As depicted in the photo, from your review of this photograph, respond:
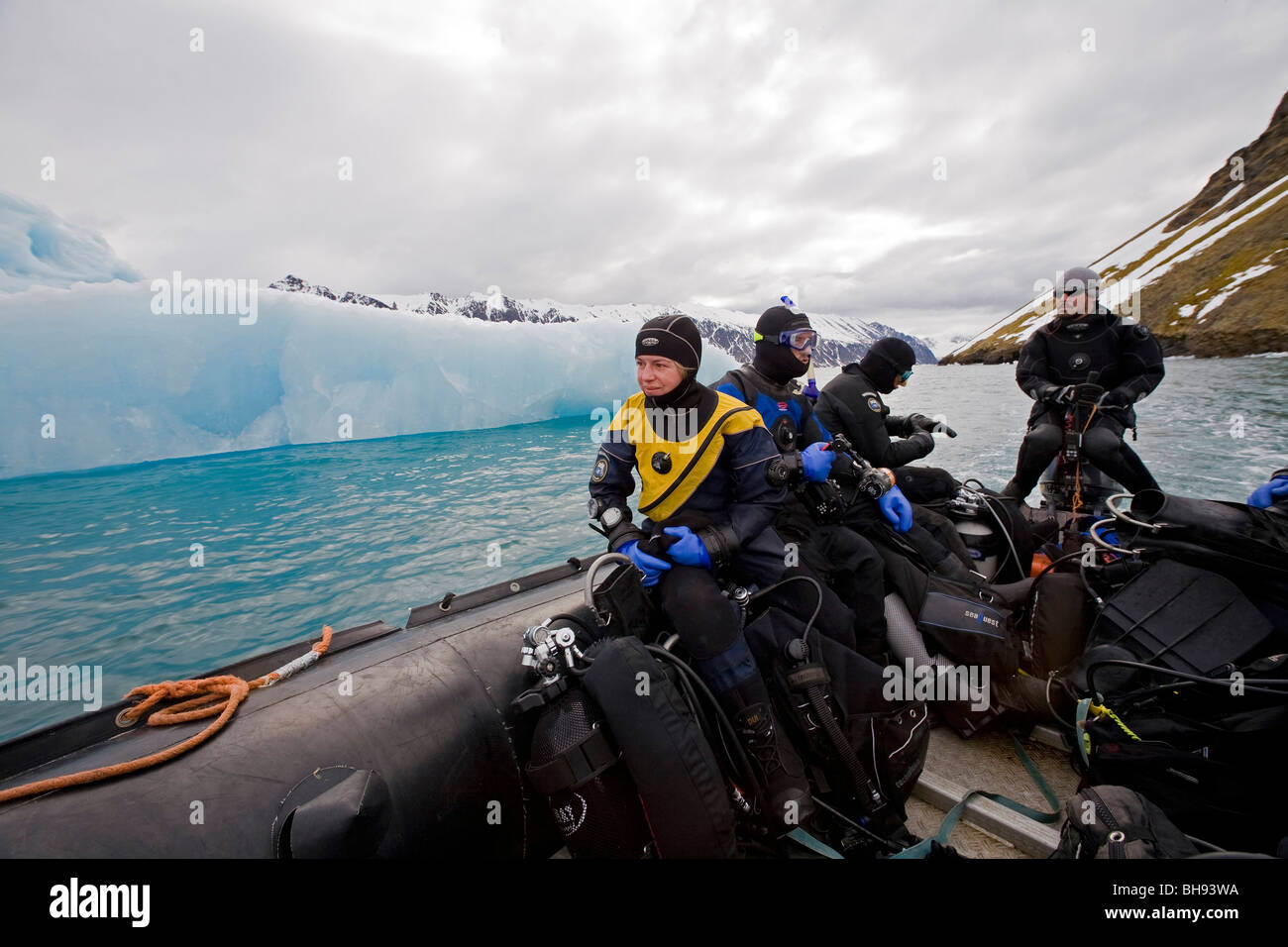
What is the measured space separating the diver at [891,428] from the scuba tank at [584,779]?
2381mm

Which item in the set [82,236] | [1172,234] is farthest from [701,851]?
[1172,234]

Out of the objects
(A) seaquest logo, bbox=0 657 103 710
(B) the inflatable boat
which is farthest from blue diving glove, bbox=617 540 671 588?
(A) seaquest logo, bbox=0 657 103 710

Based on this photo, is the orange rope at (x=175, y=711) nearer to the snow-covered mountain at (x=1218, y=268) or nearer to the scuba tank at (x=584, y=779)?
the scuba tank at (x=584, y=779)

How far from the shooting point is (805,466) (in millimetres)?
2795

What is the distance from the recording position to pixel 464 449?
13945 mm

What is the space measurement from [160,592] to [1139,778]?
721 centimetres

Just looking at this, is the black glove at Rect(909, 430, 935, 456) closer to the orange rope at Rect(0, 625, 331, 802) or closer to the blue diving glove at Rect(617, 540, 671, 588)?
the blue diving glove at Rect(617, 540, 671, 588)

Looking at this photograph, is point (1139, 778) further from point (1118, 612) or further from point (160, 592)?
point (160, 592)

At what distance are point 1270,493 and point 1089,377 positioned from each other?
2.83m

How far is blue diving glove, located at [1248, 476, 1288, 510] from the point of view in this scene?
2.17m
